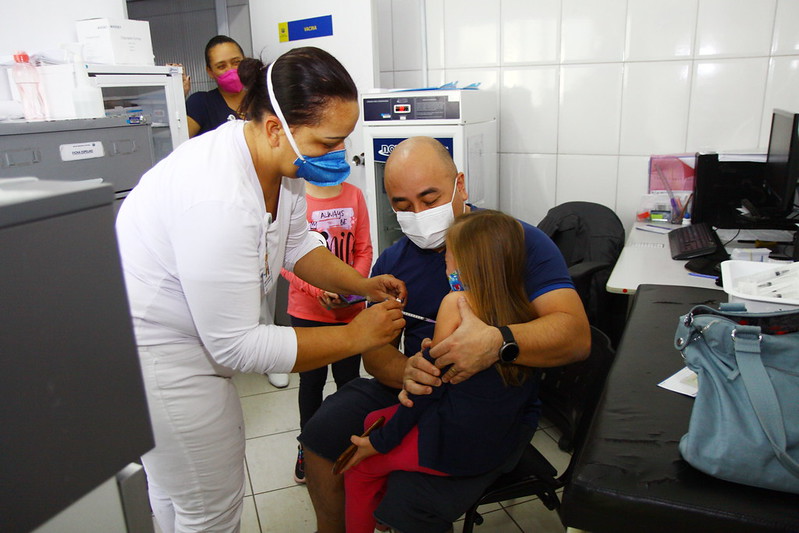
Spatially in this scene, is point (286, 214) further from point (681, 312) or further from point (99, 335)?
point (681, 312)

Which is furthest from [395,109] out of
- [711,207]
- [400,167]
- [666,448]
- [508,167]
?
[666,448]

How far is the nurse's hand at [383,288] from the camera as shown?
5.46ft

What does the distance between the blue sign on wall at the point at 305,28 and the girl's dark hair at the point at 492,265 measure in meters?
2.21

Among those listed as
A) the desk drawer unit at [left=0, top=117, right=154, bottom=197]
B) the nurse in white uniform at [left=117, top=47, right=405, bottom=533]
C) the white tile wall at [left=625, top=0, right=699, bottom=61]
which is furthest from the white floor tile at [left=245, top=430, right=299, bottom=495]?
the white tile wall at [left=625, top=0, right=699, bottom=61]

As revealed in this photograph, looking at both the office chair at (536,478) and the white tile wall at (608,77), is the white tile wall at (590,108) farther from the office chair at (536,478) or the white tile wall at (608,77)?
the office chair at (536,478)

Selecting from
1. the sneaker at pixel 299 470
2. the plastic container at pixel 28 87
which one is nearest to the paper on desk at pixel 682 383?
the sneaker at pixel 299 470

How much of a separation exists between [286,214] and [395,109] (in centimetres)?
156

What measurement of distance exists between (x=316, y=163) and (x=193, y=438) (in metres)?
0.66

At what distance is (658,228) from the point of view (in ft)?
9.50

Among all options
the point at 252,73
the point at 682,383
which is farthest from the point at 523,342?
the point at 252,73

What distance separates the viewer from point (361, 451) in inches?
58.2

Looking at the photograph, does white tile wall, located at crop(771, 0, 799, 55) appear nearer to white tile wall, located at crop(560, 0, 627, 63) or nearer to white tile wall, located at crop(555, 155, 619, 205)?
white tile wall, located at crop(560, 0, 627, 63)

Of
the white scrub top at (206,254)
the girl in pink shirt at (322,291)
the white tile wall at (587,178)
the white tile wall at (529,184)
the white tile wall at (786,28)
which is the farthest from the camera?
the white tile wall at (529,184)

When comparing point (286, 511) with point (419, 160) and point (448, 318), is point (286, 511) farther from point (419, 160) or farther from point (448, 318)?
point (419, 160)
